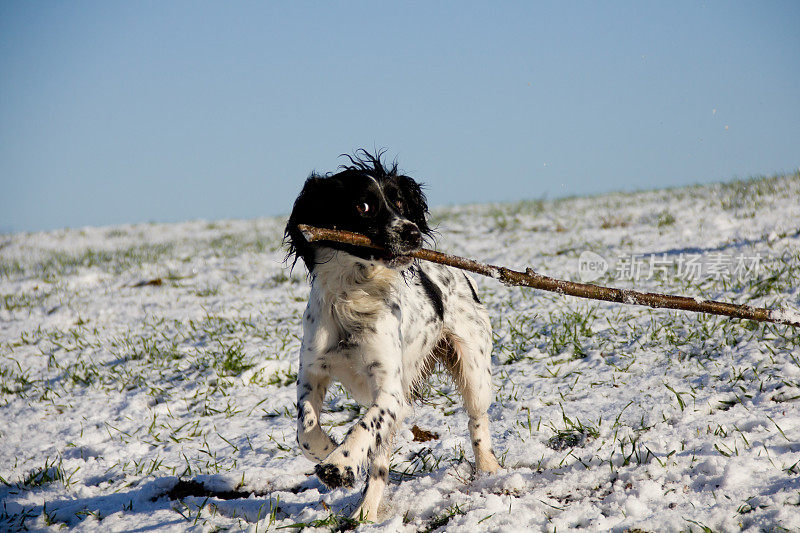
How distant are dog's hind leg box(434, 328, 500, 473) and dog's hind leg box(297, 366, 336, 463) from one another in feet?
3.50

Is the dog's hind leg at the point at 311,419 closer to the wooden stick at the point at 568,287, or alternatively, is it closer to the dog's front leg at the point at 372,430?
the dog's front leg at the point at 372,430

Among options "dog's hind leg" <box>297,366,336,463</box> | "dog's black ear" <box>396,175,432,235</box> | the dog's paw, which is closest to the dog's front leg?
the dog's paw

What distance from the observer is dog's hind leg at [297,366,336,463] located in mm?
3096

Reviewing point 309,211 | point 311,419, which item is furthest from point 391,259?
point 311,419

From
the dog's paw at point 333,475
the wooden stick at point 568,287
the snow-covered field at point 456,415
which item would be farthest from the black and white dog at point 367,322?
the snow-covered field at point 456,415

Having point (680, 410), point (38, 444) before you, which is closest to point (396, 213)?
point (680, 410)

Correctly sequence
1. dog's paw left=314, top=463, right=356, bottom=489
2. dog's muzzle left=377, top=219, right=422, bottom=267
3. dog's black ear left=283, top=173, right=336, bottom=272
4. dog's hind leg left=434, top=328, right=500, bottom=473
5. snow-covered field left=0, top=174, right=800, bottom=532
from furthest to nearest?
dog's hind leg left=434, top=328, right=500, bottom=473
dog's black ear left=283, top=173, right=336, bottom=272
dog's muzzle left=377, top=219, right=422, bottom=267
snow-covered field left=0, top=174, right=800, bottom=532
dog's paw left=314, top=463, right=356, bottom=489

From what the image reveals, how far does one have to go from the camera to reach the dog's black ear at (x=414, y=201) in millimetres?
3867

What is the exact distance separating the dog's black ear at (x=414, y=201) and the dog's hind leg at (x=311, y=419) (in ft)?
3.90

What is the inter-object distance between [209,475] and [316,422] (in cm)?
106

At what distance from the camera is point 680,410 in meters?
3.91

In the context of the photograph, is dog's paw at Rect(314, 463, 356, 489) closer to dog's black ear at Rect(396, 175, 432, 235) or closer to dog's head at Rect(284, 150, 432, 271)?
dog's head at Rect(284, 150, 432, 271)

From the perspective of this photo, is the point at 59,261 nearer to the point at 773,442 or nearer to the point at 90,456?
the point at 90,456

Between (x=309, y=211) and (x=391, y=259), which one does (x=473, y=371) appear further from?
(x=309, y=211)
